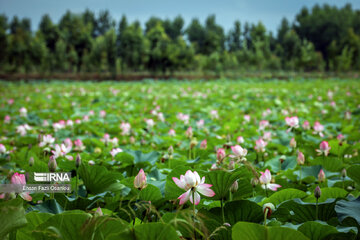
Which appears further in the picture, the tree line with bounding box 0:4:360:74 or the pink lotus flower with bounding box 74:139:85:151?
the tree line with bounding box 0:4:360:74

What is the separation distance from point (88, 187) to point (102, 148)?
1.23 meters

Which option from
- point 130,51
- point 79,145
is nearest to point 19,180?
point 79,145

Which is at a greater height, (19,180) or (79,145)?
(19,180)

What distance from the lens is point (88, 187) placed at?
3.60 ft

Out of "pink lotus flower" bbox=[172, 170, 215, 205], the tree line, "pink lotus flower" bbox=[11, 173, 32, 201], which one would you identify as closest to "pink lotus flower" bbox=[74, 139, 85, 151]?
"pink lotus flower" bbox=[11, 173, 32, 201]

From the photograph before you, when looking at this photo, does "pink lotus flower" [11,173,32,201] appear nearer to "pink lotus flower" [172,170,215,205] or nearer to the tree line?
"pink lotus flower" [172,170,215,205]

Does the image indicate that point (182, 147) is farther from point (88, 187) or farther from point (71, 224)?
point (71, 224)

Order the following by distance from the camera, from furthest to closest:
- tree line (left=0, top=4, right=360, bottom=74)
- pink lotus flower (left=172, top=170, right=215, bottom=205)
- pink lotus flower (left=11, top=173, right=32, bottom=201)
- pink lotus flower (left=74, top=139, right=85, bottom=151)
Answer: tree line (left=0, top=4, right=360, bottom=74) → pink lotus flower (left=74, top=139, right=85, bottom=151) → pink lotus flower (left=11, top=173, right=32, bottom=201) → pink lotus flower (left=172, top=170, right=215, bottom=205)

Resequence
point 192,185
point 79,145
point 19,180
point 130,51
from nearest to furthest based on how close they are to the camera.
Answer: point 192,185 → point 19,180 → point 79,145 → point 130,51

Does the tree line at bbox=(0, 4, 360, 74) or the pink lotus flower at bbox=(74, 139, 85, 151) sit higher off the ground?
the tree line at bbox=(0, 4, 360, 74)

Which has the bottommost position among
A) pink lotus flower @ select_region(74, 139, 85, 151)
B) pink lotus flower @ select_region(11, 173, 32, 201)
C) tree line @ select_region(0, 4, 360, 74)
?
pink lotus flower @ select_region(74, 139, 85, 151)

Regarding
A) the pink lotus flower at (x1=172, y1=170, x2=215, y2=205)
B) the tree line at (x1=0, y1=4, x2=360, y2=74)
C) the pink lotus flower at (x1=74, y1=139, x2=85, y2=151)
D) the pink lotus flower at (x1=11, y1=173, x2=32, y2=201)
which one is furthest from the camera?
the tree line at (x1=0, y1=4, x2=360, y2=74)

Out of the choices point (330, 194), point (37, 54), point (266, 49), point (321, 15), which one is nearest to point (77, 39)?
point (37, 54)

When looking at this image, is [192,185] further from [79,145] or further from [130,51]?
[130,51]
